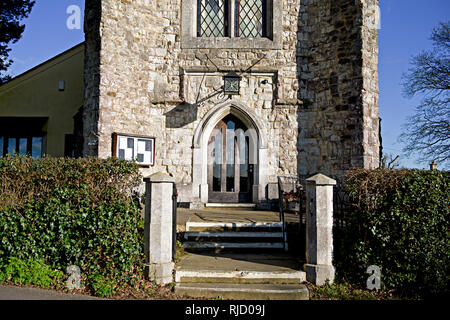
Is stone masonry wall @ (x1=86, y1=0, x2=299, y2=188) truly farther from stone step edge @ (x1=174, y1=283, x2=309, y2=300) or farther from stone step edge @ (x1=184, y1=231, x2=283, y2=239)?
stone step edge @ (x1=174, y1=283, x2=309, y2=300)

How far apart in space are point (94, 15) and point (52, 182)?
5677 millimetres

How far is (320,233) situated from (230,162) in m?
5.16

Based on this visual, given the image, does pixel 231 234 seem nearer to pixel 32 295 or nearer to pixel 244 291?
pixel 244 291

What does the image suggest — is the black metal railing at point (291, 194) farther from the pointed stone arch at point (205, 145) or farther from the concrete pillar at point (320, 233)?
the concrete pillar at point (320, 233)

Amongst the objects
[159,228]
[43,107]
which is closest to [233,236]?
[159,228]

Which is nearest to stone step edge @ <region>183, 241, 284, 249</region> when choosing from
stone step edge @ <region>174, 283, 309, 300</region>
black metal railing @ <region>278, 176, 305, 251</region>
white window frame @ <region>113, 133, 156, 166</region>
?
stone step edge @ <region>174, 283, 309, 300</region>

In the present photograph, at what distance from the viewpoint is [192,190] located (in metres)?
9.80

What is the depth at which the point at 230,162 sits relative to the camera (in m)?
10.3

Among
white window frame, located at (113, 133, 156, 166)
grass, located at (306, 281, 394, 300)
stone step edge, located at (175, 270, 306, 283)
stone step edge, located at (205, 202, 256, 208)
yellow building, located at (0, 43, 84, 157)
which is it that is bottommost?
grass, located at (306, 281, 394, 300)

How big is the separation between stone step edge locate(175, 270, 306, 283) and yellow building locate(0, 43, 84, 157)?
763 centimetres

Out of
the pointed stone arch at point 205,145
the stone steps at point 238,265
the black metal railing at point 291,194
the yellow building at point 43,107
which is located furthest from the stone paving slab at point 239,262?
the yellow building at point 43,107

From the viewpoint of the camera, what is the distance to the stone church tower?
9477mm

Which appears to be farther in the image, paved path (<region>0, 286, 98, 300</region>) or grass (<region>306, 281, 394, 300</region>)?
grass (<region>306, 281, 394, 300</region>)
